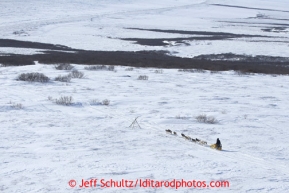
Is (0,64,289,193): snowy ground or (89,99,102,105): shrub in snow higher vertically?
(89,99,102,105): shrub in snow

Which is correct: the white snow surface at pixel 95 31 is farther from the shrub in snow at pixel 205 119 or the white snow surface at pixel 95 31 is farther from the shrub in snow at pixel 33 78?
the shrub in snow at pixel 205 119

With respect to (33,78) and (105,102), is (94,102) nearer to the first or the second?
(105,102)

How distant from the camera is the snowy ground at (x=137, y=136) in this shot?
7.08m

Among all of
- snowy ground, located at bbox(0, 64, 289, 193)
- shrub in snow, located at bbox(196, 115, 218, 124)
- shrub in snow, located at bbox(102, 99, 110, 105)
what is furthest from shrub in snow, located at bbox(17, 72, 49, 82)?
shrub in snow, located at bbox(196, 115, 218, 124)

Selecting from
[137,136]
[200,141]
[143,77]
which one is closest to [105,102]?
[137,136]

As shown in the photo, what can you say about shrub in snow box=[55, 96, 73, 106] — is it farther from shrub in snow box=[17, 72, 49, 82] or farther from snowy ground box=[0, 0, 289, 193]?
shrub in snow box=[17, 72, 49, 82]

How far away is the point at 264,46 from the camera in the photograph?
41719mm

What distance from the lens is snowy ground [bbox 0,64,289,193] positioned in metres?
7.08

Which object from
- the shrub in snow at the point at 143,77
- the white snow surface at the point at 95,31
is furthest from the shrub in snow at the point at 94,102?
the white snow surface at the point at 95,31

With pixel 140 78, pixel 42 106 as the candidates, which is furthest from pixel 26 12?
pixel 42 106

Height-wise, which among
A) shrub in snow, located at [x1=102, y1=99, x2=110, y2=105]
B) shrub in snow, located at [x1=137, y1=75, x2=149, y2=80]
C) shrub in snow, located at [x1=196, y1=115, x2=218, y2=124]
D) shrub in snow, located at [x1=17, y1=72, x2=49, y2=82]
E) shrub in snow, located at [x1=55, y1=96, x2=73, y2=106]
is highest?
shrub in snow, located at [x1=17, y1=72, x2=49, y2=82]

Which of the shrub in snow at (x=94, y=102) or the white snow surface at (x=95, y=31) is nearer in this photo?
the shrub in snow at (x=94, y=102)

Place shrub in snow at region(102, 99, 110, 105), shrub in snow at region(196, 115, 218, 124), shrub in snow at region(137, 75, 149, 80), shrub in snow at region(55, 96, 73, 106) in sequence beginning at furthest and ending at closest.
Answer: shrub in snow at region(137, 75, 149, 80), shrub in snow at region(102, 99, 110, 105), shrub in snow at region(55, 96, 73, 106), shrub in snow at region(196, 115, 218, 124)

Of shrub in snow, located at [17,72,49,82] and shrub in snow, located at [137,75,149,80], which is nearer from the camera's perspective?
shrub in snow, located at [17,72,49,82]
